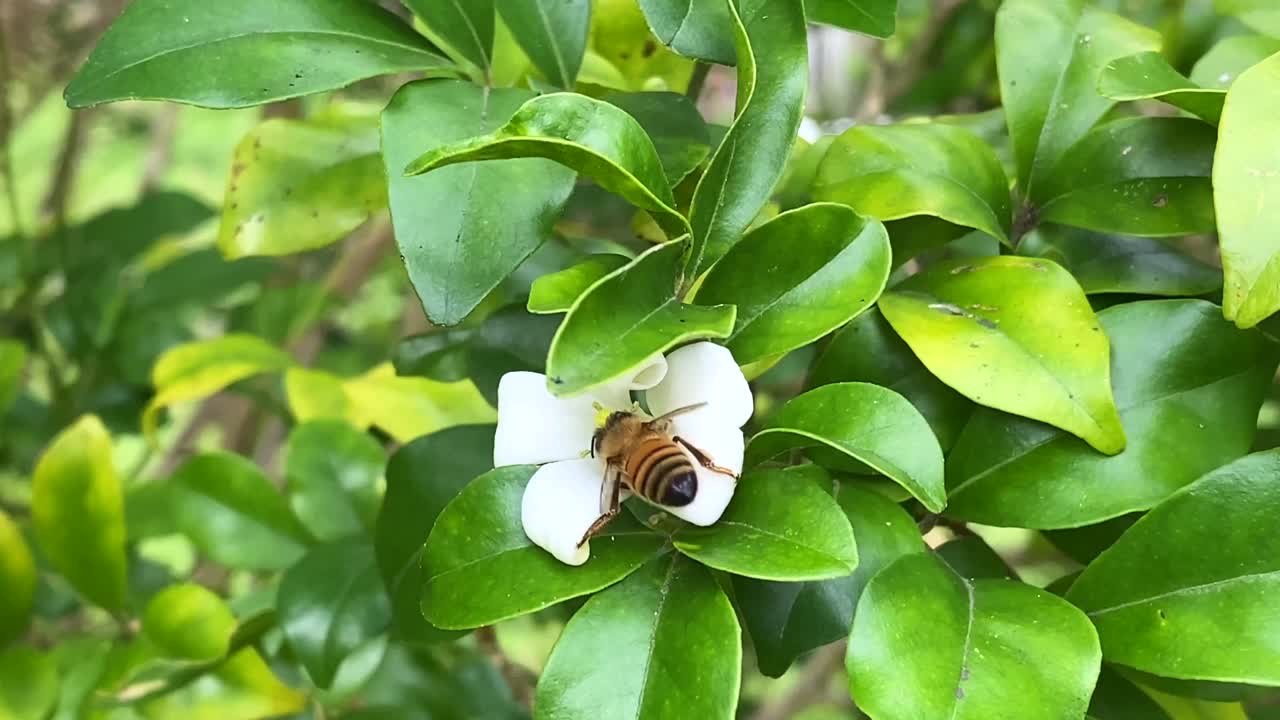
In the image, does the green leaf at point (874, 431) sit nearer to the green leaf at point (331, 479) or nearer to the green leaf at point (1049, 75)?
the green leaf at point (1049, 75)

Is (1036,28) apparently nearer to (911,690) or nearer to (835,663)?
(911,690)

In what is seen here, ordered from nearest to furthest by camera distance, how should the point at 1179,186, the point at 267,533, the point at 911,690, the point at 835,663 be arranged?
the point at 911,690 < the point at 1179,186 < the point at 267,533 < the point at 835,663

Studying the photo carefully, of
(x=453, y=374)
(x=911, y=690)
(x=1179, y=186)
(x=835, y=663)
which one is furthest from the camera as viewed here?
(x=835, y=663)

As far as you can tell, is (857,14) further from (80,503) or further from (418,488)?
(80,503)

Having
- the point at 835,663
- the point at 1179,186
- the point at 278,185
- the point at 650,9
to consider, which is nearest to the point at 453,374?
the point at 278,185

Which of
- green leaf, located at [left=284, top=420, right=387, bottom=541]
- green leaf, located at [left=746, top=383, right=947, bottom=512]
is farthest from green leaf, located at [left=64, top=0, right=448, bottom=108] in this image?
green leaf, located at [left=284, top=420, right=387, bottom=541]

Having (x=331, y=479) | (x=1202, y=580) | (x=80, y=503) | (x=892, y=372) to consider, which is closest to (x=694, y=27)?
(x=892, y=372)

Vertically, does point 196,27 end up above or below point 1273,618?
above

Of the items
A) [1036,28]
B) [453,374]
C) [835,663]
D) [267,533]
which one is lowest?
[835,663]
